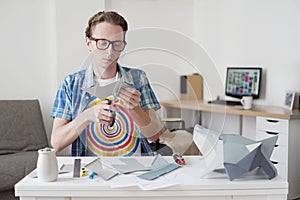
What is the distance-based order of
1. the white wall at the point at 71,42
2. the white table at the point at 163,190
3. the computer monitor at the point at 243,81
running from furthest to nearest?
the computer monitor at the point at 243,81 → the white wall at the point at 71,42 → the white table at the point at 163,190

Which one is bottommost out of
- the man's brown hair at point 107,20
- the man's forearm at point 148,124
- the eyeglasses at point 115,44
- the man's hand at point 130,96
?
the man's forearm at point 148,124

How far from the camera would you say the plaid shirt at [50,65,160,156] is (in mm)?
1595

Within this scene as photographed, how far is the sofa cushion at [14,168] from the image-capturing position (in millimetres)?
2857

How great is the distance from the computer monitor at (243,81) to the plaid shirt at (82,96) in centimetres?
224

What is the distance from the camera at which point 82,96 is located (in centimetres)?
163

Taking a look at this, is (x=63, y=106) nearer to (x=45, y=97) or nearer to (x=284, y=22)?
(x=45, y=97)

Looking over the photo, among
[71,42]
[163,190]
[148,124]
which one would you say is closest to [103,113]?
[148,124]

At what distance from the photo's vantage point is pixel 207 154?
4.87ft

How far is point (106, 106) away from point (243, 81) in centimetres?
263

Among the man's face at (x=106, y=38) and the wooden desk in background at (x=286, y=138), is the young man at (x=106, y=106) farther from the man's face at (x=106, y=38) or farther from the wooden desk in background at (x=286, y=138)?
the wooden desk in background at (x=286, y=138)

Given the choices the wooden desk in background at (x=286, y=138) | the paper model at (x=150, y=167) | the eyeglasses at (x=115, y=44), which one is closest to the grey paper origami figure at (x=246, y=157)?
the paper model at (x=150, y=167)

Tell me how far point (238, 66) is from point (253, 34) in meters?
0.36

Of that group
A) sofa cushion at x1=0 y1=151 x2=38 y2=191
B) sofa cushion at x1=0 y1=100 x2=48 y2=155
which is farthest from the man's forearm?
sofa cushion at x1=0 y1=100 x2=48 y2=155

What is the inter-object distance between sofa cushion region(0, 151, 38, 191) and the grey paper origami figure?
1976 millimetres
